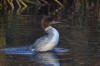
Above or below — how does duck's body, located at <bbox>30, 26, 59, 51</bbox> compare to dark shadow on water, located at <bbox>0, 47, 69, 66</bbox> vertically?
above

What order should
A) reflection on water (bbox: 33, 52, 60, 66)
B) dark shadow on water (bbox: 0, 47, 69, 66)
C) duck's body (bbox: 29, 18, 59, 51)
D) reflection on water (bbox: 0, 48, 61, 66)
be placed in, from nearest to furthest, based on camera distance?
1. reflection on water (bbox: 33, 52, 60, 66)
2. reflection on water (bbox: 0, 48, 61, 66)
3. dark shadow on water (bbox: 0, 47, 69, 66)
4. duck's body (bbox: 29, 18, 59, 51)

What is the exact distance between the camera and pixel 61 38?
627 inches

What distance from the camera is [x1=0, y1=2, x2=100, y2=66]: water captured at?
12500 mm

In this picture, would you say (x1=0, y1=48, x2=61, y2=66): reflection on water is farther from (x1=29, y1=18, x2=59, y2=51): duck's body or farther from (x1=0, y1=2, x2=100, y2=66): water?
(x1=29, y1=18, x2=59, y2=51): duck's body

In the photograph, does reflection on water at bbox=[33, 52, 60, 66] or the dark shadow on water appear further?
the dark shadow on water

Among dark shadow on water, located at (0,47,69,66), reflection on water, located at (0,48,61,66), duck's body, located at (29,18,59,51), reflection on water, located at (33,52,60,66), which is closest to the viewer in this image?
reflection on water, located at (33,52,60,66)

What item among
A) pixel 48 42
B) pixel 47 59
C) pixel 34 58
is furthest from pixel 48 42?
pixel 47 59

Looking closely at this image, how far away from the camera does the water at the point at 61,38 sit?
1250 centimetres

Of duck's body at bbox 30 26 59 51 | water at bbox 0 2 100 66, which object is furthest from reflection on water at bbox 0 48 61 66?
duck's body at bbox 30 26 59 51

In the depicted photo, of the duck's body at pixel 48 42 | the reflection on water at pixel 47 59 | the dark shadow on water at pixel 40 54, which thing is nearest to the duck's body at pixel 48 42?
the duck's body at pixel 48 42

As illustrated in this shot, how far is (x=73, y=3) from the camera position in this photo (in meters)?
30.2

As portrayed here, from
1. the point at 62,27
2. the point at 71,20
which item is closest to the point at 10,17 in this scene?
the point at 71,20

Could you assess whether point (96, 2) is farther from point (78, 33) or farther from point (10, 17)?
point (78, 33)

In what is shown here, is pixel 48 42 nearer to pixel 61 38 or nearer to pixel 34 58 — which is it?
pixel 34 58
